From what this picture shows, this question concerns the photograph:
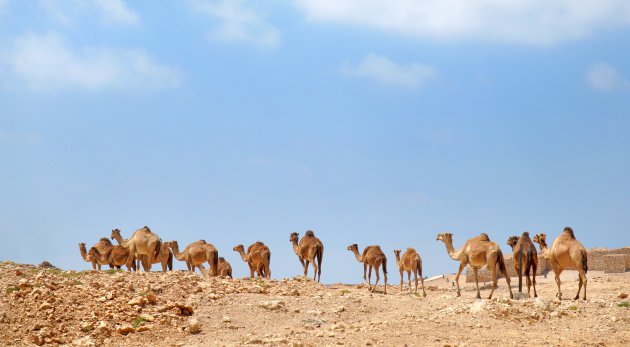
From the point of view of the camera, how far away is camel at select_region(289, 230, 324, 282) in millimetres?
27562

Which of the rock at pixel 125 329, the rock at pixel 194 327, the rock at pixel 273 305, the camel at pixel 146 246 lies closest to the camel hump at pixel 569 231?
the rock at pixel 273 305

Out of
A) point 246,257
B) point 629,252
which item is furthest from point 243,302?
point 629,252

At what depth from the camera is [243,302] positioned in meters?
18.5

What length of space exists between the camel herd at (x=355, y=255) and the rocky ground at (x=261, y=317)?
197cm

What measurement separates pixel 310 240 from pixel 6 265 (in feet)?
34.8

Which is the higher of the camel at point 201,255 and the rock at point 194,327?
the camel at point 201,255

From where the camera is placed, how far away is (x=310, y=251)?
90.9 ft

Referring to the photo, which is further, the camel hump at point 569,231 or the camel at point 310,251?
the camel at point 310,251

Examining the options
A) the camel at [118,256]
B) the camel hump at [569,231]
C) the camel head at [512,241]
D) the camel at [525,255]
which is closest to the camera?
the camel at [525,255]

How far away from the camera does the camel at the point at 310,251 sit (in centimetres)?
2756

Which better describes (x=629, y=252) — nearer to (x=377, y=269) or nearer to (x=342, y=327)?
(x=377, y=269)

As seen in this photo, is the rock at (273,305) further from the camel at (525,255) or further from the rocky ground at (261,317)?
the camel at (525,255)

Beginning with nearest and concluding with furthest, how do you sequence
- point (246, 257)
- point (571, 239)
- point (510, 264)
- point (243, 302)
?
point (243, 302) → point (571, 239) → point (246, 257) → point (510, 264)

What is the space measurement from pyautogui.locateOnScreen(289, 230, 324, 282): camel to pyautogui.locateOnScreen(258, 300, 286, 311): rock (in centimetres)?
941
